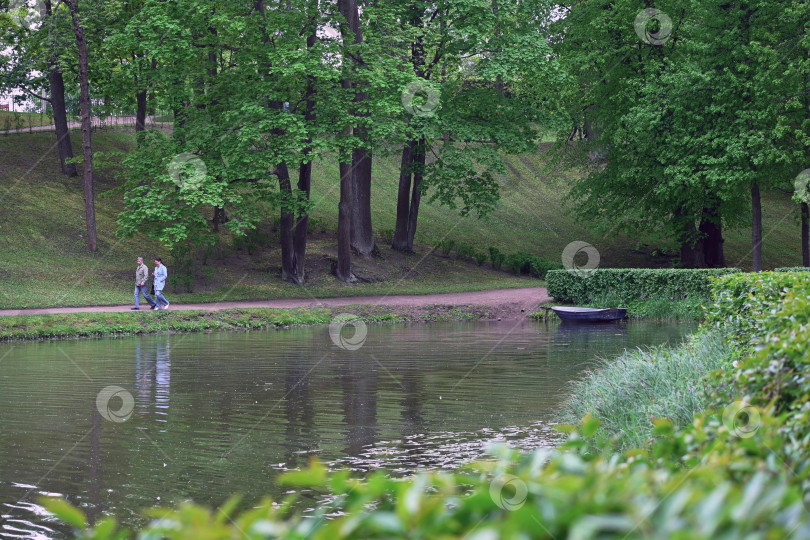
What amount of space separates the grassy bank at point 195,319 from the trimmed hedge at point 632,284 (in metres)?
3.14

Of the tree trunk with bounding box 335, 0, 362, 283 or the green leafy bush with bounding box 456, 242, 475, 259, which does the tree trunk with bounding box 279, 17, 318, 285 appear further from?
the green leafy bush with bounding box 456, 242, 475, 259

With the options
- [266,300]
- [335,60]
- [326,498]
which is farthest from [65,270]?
[326,498]

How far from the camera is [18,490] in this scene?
8.23 metres

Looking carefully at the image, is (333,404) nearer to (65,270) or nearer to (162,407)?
(162,407)

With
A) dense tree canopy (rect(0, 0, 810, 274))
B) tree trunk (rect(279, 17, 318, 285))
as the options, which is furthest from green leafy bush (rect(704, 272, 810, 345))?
tree trunk (rect(279, 17, 318, 285))

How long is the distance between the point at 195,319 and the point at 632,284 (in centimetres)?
1465

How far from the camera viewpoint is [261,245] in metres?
38.8

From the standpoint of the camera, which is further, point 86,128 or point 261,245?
point 261,245

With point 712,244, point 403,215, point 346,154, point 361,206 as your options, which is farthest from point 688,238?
point 346,154

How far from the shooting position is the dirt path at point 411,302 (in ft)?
91.9

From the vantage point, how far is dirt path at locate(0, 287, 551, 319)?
28000mm

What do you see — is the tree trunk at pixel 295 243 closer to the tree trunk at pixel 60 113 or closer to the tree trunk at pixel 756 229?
the tree trunk at pixel 60 113

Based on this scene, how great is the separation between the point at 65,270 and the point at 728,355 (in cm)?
2754

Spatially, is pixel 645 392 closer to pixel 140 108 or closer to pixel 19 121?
pixel 140 108
